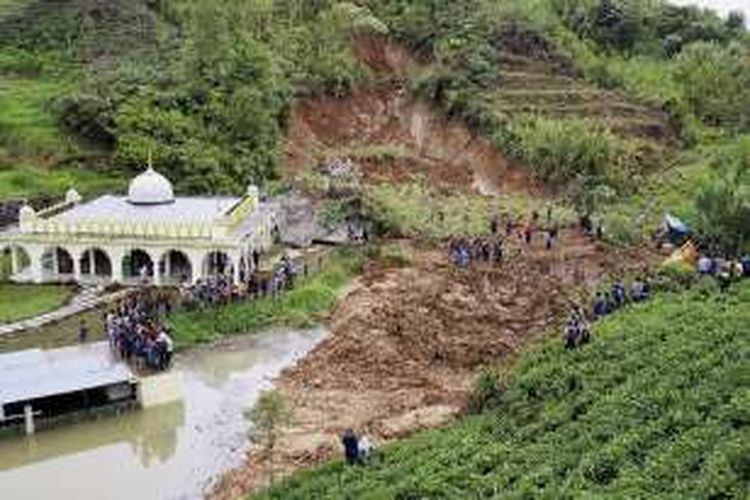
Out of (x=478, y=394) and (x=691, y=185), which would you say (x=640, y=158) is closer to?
(x=691, y=185)

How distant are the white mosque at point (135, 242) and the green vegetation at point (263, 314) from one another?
95.5 inches

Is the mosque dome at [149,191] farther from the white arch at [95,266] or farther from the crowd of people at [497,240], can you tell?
the crowd of people at [497,240]

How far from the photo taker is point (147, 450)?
98.4ft

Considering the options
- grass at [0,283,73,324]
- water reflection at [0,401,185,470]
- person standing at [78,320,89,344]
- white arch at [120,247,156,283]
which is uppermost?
white arch at [120,247,156,283]

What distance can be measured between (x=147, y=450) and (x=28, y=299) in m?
12.2

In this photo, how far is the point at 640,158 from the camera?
199 feet

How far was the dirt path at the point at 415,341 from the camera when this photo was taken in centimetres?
3017

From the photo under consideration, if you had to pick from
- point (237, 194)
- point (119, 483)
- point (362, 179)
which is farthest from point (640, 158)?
point (119, 483)

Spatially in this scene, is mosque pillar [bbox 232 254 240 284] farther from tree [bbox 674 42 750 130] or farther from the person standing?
tree [bbox 674 42 750 130]

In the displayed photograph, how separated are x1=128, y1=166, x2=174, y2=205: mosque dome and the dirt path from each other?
763 centimetres

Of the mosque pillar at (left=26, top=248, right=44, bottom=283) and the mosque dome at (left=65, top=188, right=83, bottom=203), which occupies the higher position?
the mosque dome at (left=65, top=188, right=83, bottom=203)

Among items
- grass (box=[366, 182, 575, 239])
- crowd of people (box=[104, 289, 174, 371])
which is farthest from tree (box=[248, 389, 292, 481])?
grass (box=[366, 182, 575, 239])

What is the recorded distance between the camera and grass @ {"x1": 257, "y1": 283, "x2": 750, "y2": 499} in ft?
64.7

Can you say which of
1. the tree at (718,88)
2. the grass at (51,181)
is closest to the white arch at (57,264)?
the grass at (51,181)
